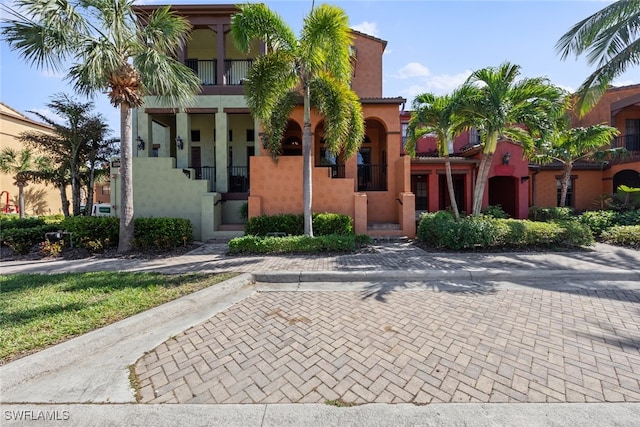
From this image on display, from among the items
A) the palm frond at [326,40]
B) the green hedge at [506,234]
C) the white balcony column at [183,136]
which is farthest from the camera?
the white balcony column at [183,136]

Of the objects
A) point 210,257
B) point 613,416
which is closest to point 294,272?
point 210,257

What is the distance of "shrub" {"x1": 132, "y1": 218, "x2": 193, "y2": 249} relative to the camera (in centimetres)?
826

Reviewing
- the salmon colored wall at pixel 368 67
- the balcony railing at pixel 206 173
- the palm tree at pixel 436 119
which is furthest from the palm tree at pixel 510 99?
the balcony railing at pixel 206 173

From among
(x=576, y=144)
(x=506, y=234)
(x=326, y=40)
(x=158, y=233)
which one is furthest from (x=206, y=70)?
(x=576, y=144)

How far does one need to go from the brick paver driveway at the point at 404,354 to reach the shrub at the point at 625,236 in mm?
6306

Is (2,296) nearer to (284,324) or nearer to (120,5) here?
(284,324)

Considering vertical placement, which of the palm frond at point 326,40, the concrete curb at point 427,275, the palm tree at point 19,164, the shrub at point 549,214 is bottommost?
the concrete curb at point 427,275

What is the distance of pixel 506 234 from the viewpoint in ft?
26.2

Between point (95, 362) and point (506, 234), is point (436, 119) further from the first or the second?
point (95, 362)

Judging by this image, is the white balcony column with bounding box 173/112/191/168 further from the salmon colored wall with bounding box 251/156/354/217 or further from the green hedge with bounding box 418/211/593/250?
the green hedge with bounding box 418/211/593/250

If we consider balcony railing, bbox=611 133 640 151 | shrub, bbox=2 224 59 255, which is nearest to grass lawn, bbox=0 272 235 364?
shrub, bbox=2 224 59 255

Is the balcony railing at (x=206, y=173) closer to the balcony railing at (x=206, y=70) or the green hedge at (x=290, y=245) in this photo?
the balcony railing at (x=206, y=70)

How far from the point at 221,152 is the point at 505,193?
15.4m

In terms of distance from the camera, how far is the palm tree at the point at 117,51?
21.3 ft
